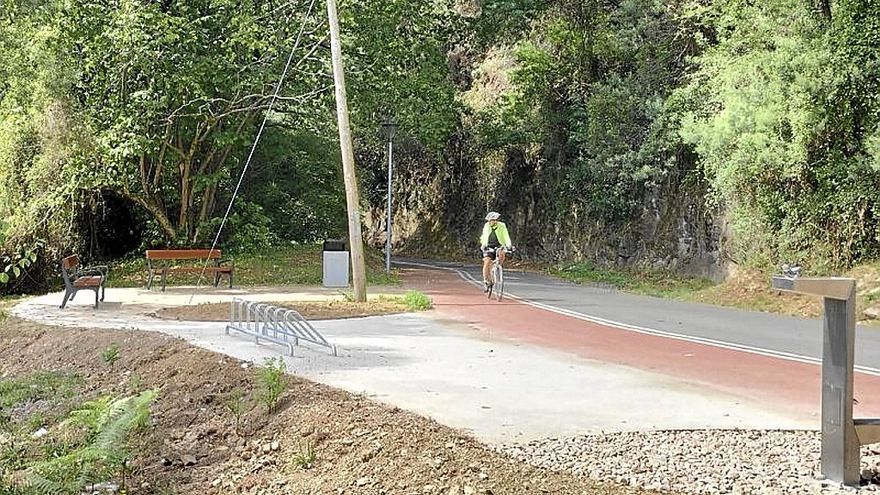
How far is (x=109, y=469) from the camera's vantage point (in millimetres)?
7359

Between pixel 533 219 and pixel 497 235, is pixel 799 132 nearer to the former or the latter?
pixel 497 235

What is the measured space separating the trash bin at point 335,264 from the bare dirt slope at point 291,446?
31.0 ft

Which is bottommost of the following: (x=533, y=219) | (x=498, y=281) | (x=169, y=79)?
(x=498, y=281)

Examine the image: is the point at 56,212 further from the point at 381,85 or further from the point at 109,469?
the point at 109,469

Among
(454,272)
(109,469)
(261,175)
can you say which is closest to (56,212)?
(261,175)

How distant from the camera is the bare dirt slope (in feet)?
19.5

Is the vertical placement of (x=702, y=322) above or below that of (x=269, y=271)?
below

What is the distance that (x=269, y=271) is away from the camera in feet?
74.5

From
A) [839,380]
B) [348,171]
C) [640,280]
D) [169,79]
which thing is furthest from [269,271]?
[839,380]

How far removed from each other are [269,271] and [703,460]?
17702 millimetres

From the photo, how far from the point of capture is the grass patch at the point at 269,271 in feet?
69.5

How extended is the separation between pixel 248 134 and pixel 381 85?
12.7ft

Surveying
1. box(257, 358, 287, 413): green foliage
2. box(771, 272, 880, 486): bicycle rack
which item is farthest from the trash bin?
box(771, 272, 880, 486): bicycle rack

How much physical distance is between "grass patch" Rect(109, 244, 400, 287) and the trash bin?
114 centimetres
